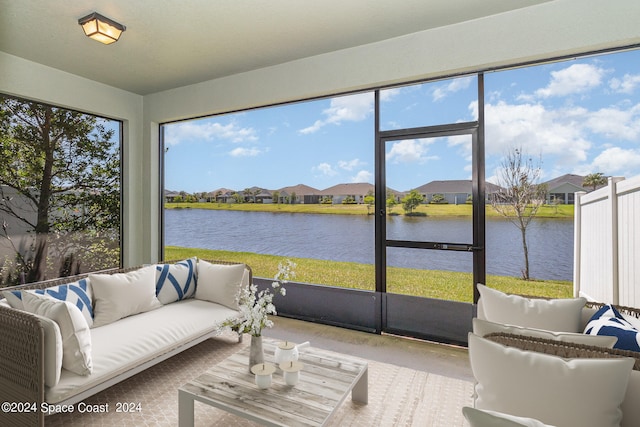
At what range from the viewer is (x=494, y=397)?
3.85 ft

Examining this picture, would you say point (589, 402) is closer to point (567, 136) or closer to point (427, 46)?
point (567, 136)

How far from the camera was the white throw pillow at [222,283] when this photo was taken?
2.94 metres

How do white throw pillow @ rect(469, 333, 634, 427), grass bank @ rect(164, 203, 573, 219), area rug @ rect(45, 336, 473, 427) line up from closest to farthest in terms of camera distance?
white throw pillow @ rect(469, 333, 634, 427) < area rug @ rect(45, 336, 473, 427) < grass bank @ rect(164, 203, 573, 219)

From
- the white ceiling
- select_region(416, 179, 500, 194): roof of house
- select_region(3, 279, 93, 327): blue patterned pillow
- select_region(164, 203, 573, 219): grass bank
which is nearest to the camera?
select_region(3, 279, 93, 327): blue patterned pillow

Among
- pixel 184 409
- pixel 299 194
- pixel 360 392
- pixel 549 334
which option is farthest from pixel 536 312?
pixel 299 194

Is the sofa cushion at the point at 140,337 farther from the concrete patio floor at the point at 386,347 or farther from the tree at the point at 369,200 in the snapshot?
the tree at the point at 369,200

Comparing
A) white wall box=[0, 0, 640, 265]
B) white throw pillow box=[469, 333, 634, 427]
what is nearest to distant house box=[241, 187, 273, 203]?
white wall box=[0, 0, 640, 265]

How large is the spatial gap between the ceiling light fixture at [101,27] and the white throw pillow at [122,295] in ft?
6.64

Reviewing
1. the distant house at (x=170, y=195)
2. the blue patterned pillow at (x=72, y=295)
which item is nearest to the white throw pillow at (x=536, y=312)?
the blue patterned pillow at (x=72, y=295)

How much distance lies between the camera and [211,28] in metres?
2.87

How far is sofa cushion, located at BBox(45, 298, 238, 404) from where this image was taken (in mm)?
1782

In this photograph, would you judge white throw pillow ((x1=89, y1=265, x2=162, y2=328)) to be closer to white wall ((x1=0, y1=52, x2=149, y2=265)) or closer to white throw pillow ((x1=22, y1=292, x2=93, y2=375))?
white throw pillow ((x1=22, y1=292, x2=93, y2=375))

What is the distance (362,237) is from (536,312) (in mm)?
1945

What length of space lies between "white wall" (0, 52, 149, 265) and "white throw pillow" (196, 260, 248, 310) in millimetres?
2044
